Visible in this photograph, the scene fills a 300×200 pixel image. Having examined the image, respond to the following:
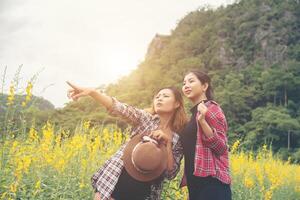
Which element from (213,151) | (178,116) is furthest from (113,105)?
(213,151)

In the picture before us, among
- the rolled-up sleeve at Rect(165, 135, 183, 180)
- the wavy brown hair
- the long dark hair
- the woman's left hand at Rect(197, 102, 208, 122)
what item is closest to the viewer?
the woman's left hand at Rect(197, 102, 208, 122)

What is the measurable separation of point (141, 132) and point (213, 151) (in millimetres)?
518

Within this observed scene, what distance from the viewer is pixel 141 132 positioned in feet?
10.1

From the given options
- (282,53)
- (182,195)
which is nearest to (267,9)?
(282,53)

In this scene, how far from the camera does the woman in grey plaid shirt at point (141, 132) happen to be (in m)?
2.88

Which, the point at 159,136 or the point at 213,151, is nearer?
the point at 159,136

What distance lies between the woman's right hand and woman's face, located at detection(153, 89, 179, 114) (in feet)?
1.75

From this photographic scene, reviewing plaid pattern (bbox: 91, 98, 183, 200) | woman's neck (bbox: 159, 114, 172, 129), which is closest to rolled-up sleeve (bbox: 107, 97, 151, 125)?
plaid pattern (bbox: 91, 98, 183, 200)

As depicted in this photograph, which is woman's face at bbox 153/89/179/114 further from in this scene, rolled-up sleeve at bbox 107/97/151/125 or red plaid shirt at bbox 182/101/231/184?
red plaid shirt at bbox 182/101/231/184

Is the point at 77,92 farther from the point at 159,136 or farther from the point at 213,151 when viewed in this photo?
the point at 213,151

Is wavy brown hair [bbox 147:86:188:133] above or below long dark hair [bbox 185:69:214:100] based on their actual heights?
below

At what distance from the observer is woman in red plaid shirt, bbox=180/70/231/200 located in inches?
119

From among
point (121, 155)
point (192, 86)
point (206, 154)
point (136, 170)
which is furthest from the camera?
point (192, 86)

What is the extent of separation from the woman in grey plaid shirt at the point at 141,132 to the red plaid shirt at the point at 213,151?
7.1 inches
